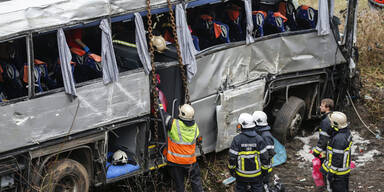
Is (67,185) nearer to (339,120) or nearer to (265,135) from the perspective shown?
(265,135)

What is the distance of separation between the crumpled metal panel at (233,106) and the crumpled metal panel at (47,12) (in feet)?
7.94

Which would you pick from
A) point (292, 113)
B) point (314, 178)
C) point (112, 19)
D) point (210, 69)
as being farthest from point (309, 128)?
point (112, 19)

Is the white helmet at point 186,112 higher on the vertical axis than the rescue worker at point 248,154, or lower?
higher

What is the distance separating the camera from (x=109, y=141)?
837 centimetres

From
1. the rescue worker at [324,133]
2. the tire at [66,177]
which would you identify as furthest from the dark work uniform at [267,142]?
the tire at [66,177]

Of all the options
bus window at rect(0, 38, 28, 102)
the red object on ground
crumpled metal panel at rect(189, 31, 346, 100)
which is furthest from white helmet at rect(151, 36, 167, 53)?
the red object on ground

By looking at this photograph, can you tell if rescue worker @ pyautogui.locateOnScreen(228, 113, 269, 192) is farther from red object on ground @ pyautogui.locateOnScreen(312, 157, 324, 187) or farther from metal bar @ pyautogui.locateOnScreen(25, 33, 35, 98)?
metal bar @ pyautogui.locateOnScreen(25, 33, 35, 98)

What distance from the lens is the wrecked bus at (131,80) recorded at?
6801mm

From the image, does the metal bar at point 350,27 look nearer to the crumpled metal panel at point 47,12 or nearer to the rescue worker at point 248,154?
the rescue worker at point 248,154

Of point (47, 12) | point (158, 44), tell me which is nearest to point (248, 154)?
point (158, 44)

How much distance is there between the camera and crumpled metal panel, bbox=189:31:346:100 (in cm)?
854

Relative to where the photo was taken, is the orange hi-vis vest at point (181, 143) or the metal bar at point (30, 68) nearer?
the metal bar at point (30, 68)

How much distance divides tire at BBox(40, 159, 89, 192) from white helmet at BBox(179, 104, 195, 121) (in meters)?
1.52

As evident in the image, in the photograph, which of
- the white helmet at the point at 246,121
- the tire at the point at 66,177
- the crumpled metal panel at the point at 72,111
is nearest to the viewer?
the crumpled metal panel at the point at 72,111
